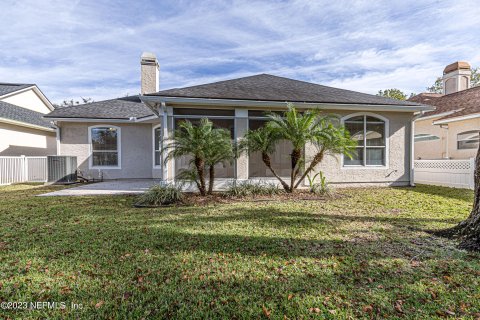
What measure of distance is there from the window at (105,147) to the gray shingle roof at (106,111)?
2.26 ft

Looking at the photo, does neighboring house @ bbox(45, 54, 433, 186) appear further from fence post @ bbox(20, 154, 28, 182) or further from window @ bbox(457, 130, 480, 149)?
window @ bbox(457, 130, 480, 149)

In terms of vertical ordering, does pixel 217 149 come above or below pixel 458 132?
below

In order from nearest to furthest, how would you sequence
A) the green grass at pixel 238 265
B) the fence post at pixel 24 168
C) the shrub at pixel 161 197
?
the green grass at pixel 238 265
the shrub at pixel 161 197
the fence post at pixel 24 168

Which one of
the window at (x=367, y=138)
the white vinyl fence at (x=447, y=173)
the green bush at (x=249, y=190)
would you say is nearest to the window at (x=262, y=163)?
the green bush at (x=249, y=190)

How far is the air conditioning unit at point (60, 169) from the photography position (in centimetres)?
1113

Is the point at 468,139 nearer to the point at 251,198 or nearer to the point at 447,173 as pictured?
the point at 447,173

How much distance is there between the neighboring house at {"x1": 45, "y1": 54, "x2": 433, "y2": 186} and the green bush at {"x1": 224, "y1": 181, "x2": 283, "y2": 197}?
81 cm

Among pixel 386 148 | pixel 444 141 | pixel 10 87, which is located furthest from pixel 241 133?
pixel 10 87

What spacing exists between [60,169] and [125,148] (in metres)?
3.01

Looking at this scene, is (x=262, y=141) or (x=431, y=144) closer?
(x=262, y=141)

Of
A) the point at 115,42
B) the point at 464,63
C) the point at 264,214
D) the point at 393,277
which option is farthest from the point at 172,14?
the point at 464,63

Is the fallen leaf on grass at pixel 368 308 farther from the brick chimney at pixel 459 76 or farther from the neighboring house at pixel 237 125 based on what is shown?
the brick chimney at pixel 459 76

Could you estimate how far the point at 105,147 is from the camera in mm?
12547

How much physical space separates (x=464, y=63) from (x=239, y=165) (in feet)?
61.4
